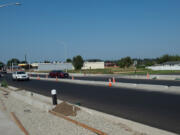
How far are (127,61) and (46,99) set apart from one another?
8411cm

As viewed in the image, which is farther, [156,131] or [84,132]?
[84,132]

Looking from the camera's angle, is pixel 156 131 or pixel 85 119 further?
pixel 85 119

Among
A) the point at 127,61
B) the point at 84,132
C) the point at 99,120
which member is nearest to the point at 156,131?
the point at 84,132

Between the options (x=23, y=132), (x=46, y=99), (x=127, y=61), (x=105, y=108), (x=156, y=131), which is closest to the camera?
(x=156, y=131)

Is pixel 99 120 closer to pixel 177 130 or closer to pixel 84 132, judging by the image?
pixel 84 132

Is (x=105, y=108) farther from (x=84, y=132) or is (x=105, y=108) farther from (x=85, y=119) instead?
(x=84, y=132)

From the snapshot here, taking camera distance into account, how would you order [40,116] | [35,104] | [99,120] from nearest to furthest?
[99,120] → [40,116] → [35,104]

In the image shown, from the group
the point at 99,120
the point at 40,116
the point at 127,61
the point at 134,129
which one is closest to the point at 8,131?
the point at 40,116

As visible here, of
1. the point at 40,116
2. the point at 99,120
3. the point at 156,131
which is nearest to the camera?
the point at 156,131

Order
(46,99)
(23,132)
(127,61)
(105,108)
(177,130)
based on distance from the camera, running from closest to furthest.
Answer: (177,130)
(23,132)
(105,108)
(46,99)
(127,61)

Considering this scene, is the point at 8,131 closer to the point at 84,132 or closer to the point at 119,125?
the point at 84,132

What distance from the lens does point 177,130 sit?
23.0ft

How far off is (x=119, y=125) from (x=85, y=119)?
1.74 meters

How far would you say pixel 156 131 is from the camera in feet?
21.2
